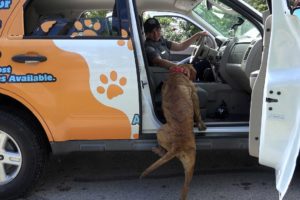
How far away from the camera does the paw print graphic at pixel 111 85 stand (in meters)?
3.79

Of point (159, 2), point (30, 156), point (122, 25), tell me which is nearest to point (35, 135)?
point (30, 156)

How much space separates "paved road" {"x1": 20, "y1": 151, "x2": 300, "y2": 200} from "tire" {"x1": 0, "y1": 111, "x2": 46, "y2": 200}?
262 mm

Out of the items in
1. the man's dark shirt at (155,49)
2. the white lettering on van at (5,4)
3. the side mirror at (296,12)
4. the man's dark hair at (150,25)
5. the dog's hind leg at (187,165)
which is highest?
the white lettering on van at (5,4)

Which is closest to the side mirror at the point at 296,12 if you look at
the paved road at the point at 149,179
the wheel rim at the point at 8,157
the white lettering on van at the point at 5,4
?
the paved road at the point at 149,179

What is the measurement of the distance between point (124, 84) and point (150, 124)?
0.41 m

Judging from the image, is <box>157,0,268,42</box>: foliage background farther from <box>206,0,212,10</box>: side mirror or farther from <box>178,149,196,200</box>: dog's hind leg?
<box>178,149,196,200</box>: dog's hind leg

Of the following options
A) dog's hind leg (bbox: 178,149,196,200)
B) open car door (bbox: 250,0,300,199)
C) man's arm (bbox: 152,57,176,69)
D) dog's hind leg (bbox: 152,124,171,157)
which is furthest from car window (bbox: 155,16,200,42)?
open car door (bbox: 250,0,300,199)

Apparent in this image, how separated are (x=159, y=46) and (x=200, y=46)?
1.96 feet

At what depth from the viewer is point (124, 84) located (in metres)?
3.81

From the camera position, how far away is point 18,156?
12.9ft

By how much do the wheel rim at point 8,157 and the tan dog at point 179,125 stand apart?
106 centimetres

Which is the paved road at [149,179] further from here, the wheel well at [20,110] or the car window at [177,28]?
the car window at [177,28]

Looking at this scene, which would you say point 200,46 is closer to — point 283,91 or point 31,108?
point 283,91

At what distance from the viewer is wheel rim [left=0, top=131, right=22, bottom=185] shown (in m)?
3.90
